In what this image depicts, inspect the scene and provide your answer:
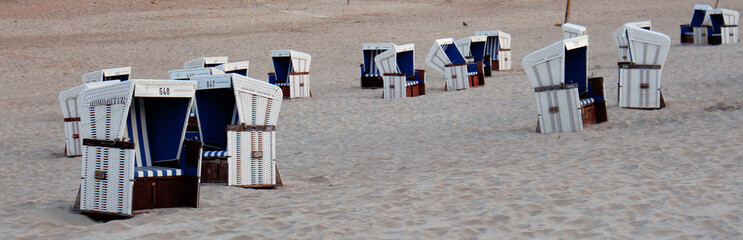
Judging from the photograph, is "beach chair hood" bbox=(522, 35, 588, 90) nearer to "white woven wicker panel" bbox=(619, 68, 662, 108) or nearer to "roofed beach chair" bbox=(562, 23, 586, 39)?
"white woven wicker panel" bbox=(619, 68, 662, 108)

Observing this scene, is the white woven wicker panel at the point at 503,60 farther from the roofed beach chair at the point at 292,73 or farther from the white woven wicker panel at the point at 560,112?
the white woven wicker panel at the point at 560,112

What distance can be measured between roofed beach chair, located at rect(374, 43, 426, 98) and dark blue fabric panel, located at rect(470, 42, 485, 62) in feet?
13.0

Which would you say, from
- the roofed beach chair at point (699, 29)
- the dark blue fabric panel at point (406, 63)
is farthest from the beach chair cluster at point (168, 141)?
the roofed beach chair at point (699, 29)

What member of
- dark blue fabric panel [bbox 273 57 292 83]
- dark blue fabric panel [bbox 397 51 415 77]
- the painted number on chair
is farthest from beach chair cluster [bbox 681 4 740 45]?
the painted number on chair

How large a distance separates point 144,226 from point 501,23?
34.7 m

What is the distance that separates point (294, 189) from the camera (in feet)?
27.3

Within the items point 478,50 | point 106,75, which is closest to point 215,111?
point 106,75

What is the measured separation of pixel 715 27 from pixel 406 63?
43.5ft

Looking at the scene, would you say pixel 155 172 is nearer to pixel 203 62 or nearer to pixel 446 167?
pixel 446 167

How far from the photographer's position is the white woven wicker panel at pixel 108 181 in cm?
673

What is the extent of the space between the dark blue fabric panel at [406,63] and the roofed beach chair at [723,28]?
12957mm

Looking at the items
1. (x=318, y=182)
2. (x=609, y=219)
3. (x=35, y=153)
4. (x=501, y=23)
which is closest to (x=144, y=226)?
(x=318, y=182)

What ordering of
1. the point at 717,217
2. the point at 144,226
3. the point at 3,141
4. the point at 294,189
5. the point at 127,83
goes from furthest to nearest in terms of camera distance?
the point at 3,141 → the point at 294,189 → the point at 127,83 → the point at 144,226 → the point at 717,217

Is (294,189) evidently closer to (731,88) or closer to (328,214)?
(328,214)
